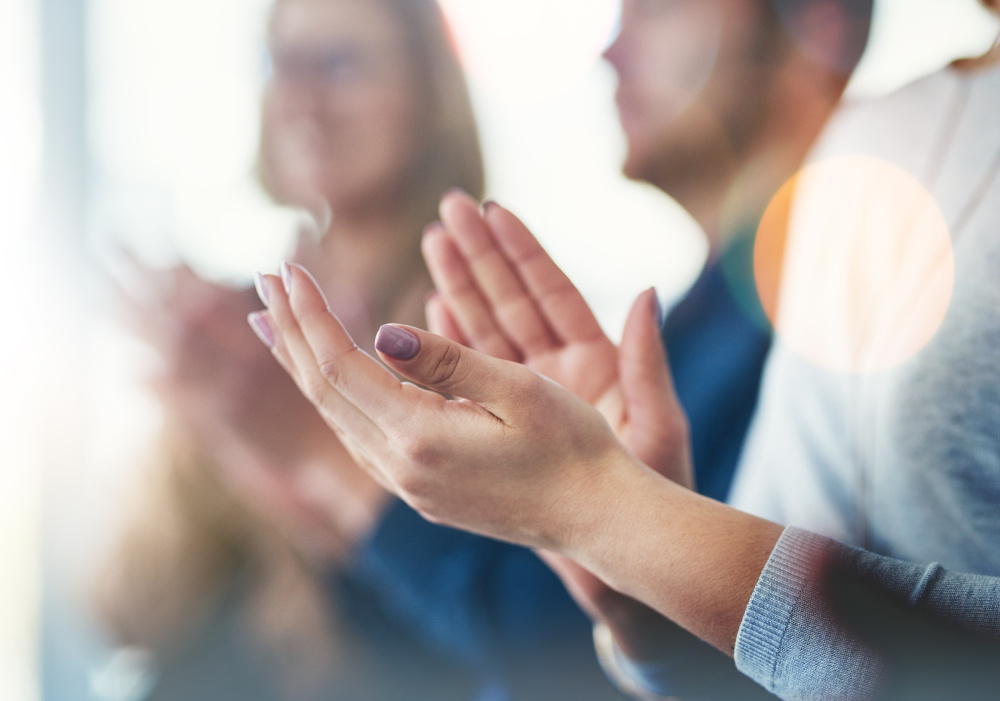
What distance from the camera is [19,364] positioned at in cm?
64

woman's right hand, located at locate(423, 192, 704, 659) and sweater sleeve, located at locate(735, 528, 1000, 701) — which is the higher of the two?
woman's right hand, located at locate(423, 192, 704, 659)

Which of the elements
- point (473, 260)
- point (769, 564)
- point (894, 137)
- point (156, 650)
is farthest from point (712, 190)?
point (156, 650)

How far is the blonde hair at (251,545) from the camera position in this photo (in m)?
0.56

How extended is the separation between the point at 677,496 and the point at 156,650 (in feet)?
2.32

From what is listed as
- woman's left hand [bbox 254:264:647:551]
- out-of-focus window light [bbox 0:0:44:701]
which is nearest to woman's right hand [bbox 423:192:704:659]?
woman's left hand [bbox 254:264:647:551]

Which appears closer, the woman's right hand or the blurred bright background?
the woman's right hand

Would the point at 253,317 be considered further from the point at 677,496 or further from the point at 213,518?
the point at 213,518

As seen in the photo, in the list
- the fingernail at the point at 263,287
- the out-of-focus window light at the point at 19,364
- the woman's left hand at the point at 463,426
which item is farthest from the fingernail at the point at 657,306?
the out-of-focus window light at the point at 19,364

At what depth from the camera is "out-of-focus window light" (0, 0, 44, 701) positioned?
612 mm

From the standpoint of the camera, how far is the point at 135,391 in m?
0.62

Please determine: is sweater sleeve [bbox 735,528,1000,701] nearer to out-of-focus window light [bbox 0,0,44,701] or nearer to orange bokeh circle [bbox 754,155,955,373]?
orange bokeh circle [bbox 754,155,955,373]

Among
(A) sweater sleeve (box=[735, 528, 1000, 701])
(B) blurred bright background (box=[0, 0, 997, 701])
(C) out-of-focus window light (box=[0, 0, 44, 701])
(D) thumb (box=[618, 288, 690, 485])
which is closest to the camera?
(A) sweater sleeve (box=[735, 528, 1000, 701])

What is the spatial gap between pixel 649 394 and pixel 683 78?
1.13 ft

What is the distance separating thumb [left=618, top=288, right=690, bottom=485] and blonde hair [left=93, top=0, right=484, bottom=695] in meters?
A: 0.24
